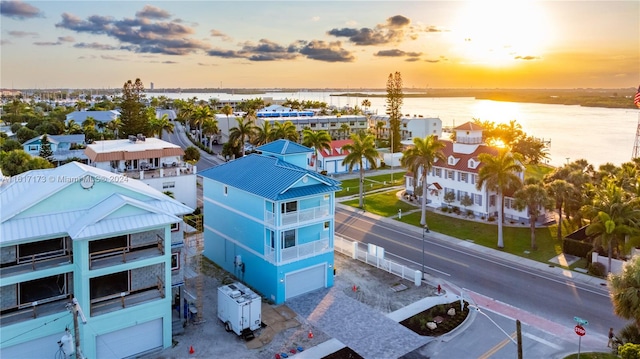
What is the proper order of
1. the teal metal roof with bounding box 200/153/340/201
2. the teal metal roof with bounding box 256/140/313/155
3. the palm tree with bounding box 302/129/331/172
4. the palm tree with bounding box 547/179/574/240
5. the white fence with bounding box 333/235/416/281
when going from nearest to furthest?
the teal metal roof with bounding box 200/153/340/201 < the white fence with bounding box 333/235/416/281 < the teal metal roof with bounding box 256/140/313/155 < the palm tree with bounding box 547/179/574/240 < the palm tree with bounding box 302/129/331/172

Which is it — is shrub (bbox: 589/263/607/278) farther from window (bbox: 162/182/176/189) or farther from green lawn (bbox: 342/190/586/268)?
window (bbox: 162/182/176/189)

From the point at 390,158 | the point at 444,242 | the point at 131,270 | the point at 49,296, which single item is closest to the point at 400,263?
the point at 444,242

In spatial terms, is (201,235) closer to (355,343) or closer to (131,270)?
(131,270)

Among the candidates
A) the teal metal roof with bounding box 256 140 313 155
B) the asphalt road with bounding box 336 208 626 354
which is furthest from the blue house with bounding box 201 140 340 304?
the asphalt road with bounding box 336 208 626 354

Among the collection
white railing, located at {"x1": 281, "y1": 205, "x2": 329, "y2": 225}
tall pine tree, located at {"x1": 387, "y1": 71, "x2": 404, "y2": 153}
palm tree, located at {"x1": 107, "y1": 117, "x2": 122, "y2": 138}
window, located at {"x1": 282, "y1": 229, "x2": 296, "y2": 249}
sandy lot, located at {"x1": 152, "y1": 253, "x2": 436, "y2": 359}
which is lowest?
sandy lot, located at {"x1": 152, "y1": 253, "x2": 436, "y2": 359}

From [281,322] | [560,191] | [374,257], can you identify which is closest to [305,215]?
[281,322]

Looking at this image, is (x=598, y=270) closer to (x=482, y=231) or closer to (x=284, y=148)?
(x=482, y=231)

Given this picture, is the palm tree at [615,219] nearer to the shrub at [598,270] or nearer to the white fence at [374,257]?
the shrub at [598,270]
